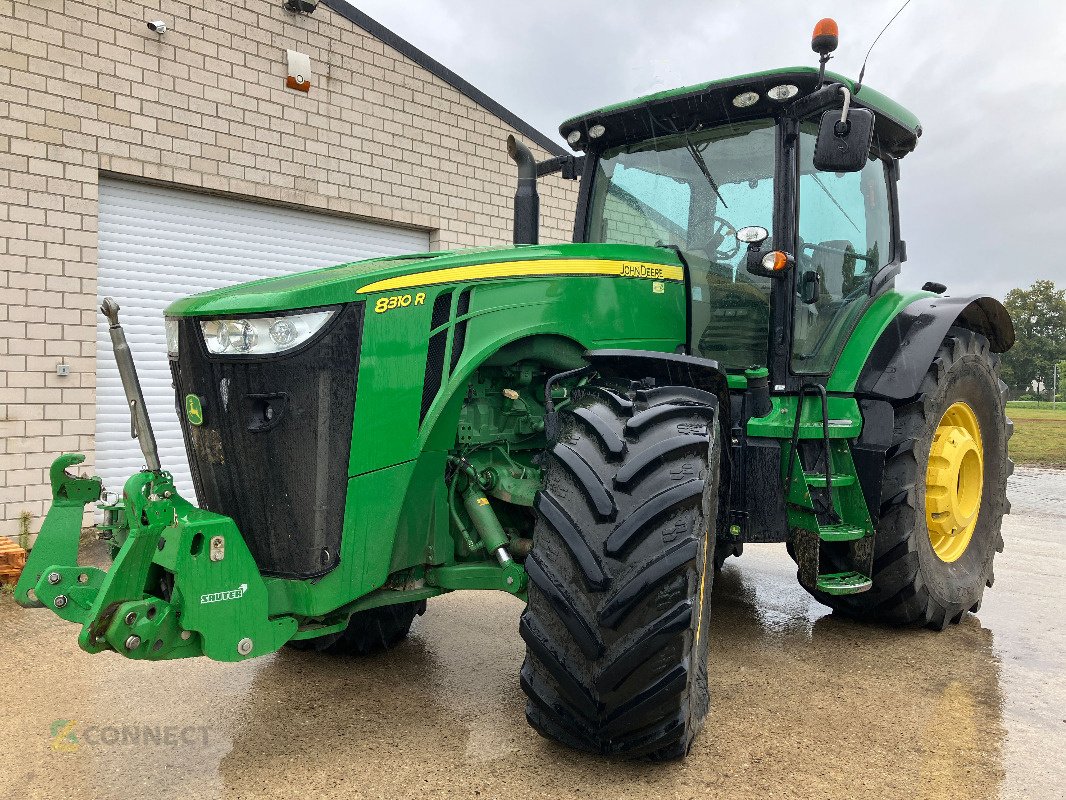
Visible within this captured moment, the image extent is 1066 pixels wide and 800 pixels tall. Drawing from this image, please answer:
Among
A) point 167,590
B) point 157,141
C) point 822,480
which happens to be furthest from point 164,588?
point 157,141

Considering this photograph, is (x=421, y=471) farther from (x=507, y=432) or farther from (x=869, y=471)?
(x=869, y=471)

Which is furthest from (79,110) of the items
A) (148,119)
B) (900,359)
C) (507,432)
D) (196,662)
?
(900,359)

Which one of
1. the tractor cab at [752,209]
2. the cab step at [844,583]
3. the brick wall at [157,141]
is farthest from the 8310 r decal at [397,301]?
the brick wall at [157,141]

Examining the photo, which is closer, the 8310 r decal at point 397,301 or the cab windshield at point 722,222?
the 8310 r decal at point 397,301

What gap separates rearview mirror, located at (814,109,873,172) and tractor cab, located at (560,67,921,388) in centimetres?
26

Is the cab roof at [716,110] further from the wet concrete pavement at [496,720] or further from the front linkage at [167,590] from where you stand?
the front linkage at [167,590]

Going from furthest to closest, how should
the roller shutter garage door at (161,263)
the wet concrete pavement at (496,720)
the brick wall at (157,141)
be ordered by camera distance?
the roller shutter garage door at (161,263)
the brick wall at (157,141)
the wet concrete pavement at (496,720)

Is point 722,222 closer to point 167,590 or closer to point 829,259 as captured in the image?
point 829,259

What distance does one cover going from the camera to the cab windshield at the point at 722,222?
→ 3.85 meters

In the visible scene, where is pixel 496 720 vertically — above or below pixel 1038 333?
below

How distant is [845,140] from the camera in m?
3.30

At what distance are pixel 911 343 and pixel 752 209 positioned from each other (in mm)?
1012

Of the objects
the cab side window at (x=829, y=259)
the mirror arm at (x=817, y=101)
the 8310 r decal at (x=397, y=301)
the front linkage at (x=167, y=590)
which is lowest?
the front linkage at (x=167, y=590)

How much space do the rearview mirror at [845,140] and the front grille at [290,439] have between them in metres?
1.87
